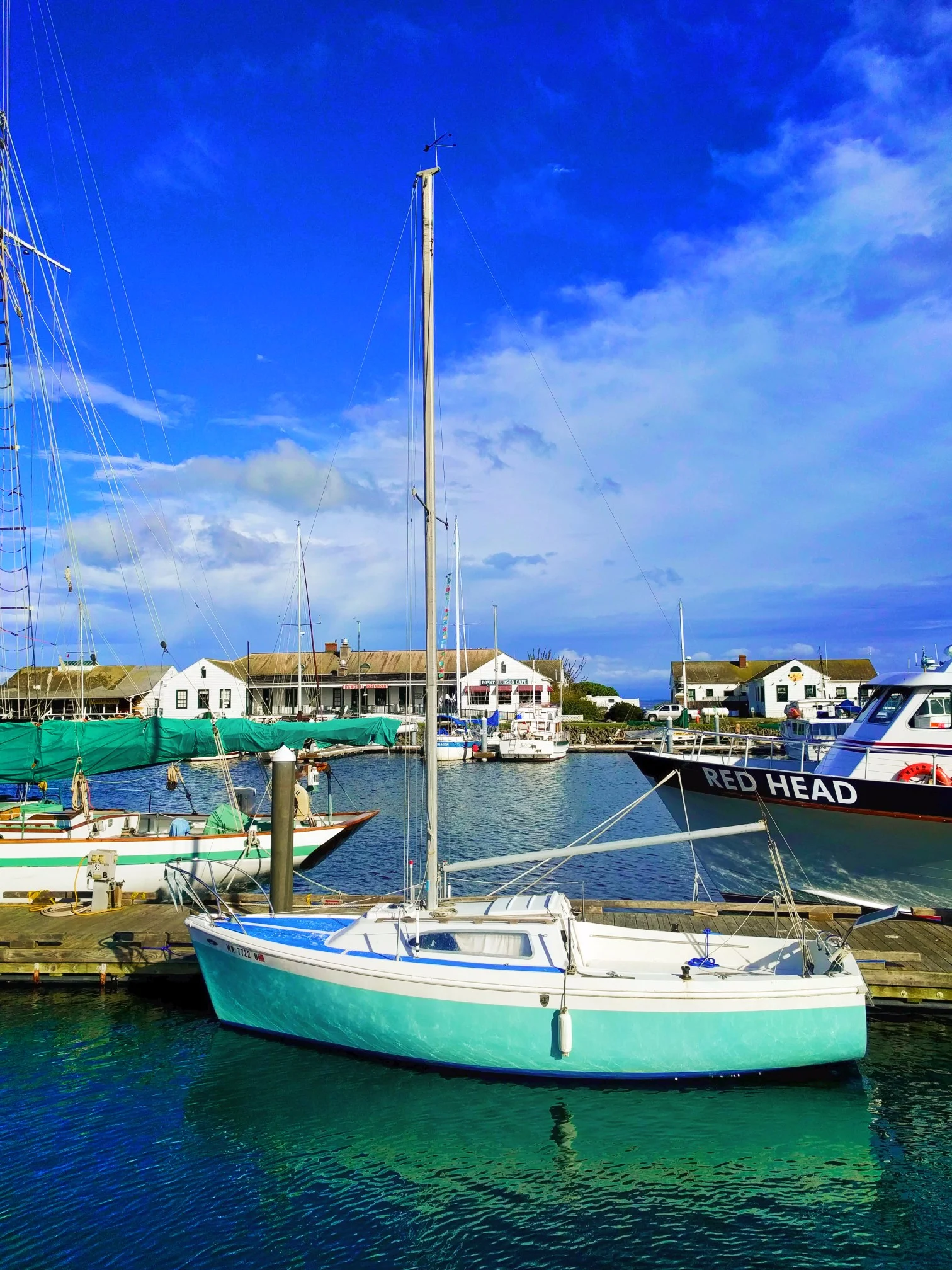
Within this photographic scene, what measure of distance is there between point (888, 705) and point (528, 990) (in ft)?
39.6

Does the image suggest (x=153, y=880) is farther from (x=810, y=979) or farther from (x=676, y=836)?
(x=810, y=979)

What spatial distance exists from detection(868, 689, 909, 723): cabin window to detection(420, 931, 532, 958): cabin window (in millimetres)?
11230

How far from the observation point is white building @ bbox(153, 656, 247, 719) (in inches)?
3221

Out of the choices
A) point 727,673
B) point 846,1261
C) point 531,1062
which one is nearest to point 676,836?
point 531,1062

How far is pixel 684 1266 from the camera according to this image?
7.92 m

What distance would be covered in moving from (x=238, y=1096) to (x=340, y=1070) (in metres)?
1.44

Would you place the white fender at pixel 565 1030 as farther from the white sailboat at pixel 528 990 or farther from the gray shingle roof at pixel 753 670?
the gray shingle roof at pixel 753 670

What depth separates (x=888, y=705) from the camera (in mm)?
18641

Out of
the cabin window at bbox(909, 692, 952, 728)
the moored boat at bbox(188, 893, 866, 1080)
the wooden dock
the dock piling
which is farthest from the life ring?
the dock piling

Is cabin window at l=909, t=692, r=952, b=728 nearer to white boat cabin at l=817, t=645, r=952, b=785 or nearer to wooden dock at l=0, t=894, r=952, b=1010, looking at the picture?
white boat cabin at l=817, t=645, r=952, b=785

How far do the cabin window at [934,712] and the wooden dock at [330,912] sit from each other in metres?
4.10

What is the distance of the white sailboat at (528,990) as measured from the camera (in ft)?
35.6

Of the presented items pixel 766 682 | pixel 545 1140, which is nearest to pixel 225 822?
pixel 545 1140

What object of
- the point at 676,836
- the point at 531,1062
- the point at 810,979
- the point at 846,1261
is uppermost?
the point at 676,836
